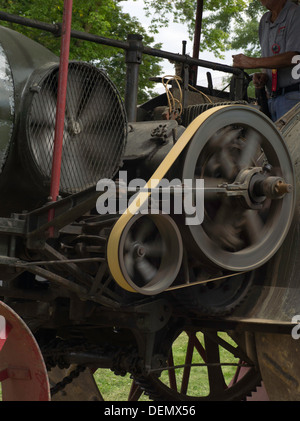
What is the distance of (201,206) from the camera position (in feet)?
11.5

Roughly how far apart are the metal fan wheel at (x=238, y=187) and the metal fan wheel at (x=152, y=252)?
0.12 metres

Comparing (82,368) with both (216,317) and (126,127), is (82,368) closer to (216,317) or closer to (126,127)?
(216,317)

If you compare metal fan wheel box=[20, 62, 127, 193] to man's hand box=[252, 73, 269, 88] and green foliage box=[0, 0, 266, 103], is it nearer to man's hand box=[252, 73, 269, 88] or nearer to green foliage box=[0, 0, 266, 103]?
man's hand box=[252, 73, 269, 88]

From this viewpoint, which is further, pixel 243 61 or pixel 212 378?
pixel 212 378

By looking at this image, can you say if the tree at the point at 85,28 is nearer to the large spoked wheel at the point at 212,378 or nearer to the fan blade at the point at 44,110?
the large spoked wheel at the point at 212,378

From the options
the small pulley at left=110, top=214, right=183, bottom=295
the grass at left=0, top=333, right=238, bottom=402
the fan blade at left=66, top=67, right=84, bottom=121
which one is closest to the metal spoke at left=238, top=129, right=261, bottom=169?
the small pulley at left=110, top=214, right=183, bottom=295

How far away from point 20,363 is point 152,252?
Answer: 2.55ft

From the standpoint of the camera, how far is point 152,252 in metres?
3.48

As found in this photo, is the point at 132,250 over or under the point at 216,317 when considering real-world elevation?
over

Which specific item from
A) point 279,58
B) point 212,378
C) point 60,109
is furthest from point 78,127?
point 212,378

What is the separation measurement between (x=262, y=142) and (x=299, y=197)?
44cm

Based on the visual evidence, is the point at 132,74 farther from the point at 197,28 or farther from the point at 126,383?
the point at 126,383

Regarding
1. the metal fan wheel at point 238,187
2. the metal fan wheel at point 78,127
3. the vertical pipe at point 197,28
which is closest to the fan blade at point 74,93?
the metal fan wheel at point 78,127
